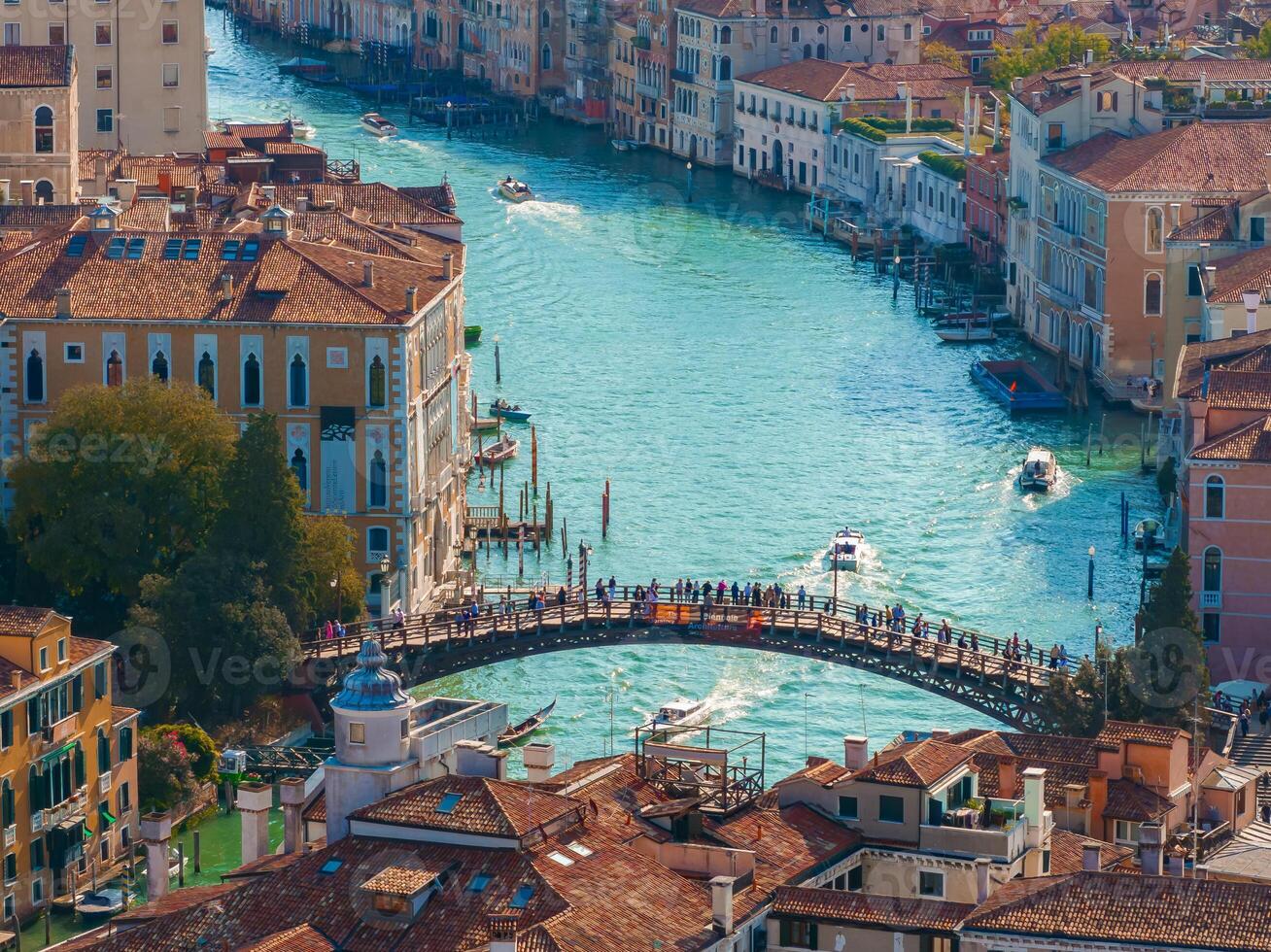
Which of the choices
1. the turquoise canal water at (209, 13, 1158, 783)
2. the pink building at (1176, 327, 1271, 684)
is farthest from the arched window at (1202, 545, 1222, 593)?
the turquoise canal water at (209, 13, 1158, 783)

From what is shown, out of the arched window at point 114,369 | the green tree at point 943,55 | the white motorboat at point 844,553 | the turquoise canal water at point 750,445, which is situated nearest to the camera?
the turquoise canal water at point 750,445

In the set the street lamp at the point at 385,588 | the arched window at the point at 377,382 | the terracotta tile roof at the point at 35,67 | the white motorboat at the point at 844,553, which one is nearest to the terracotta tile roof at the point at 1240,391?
the white motorboat at the point at 844,553

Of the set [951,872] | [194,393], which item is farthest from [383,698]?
[194,393]

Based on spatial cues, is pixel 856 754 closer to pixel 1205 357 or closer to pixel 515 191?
pixel 1205 357

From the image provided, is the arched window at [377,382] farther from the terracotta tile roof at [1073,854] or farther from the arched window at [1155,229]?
the arched window at [1155,229]

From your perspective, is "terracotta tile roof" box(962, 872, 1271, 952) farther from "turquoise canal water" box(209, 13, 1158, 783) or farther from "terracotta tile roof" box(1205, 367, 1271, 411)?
"terracotta tile roof" box(1205, 367, 1271, 411)

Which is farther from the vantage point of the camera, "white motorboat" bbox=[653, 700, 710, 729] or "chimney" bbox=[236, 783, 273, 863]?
"white motorboat" bbox=[653, 700, 710, 729]
